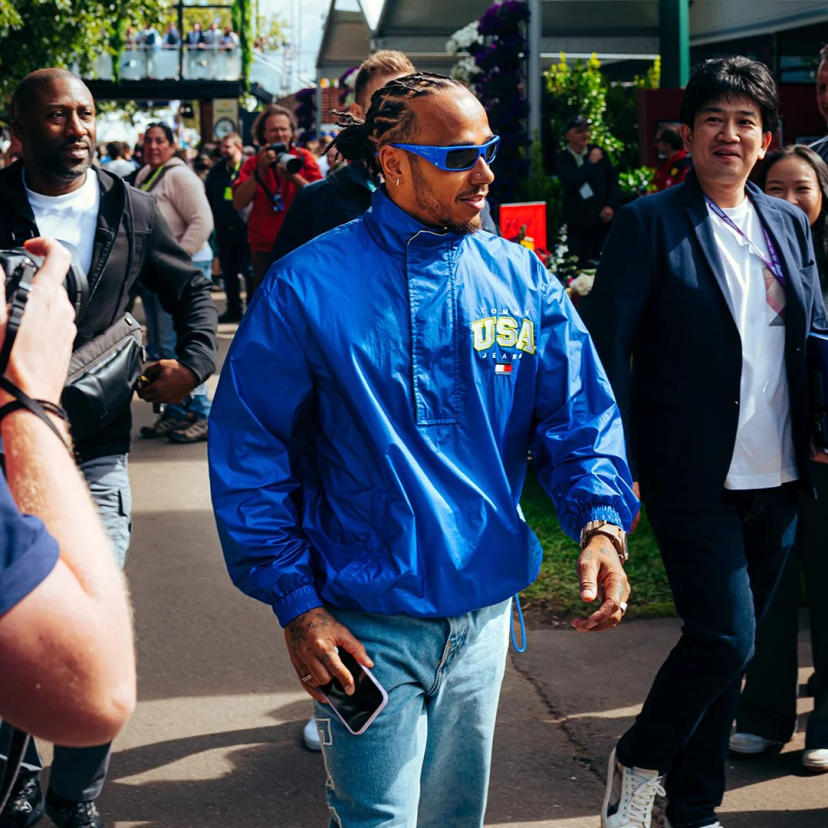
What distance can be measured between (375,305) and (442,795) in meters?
1.02

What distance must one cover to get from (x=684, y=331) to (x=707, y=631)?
81 centimetres

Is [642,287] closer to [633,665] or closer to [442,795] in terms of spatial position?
[442,795]

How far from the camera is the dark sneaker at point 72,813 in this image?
3715 millimetres

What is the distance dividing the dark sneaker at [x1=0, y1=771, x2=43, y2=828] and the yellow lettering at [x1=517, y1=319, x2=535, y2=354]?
2111 mm

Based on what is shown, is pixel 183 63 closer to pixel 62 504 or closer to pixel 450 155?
pixel 450 155

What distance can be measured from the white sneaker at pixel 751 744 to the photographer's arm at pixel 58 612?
123 inches

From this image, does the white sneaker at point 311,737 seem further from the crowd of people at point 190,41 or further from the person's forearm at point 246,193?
the crowd of people at point 190,41

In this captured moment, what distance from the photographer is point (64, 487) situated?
5.16 feet

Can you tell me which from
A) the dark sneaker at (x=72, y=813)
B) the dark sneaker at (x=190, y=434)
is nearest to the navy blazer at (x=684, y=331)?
the dark sneaker at (x=72, y=813)

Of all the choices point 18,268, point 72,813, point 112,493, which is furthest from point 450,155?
point 72,813

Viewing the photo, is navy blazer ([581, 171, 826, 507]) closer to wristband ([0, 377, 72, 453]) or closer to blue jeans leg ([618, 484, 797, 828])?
blue jeans leg ([618, 484, 797, 828])

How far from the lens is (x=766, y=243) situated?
363 cm

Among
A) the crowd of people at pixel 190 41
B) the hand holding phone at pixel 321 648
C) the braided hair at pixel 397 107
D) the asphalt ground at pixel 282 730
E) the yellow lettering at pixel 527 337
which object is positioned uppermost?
the crowd of people at pixel 190 41

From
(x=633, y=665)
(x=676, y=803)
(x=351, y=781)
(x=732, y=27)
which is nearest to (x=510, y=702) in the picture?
(x=633, y=665)
